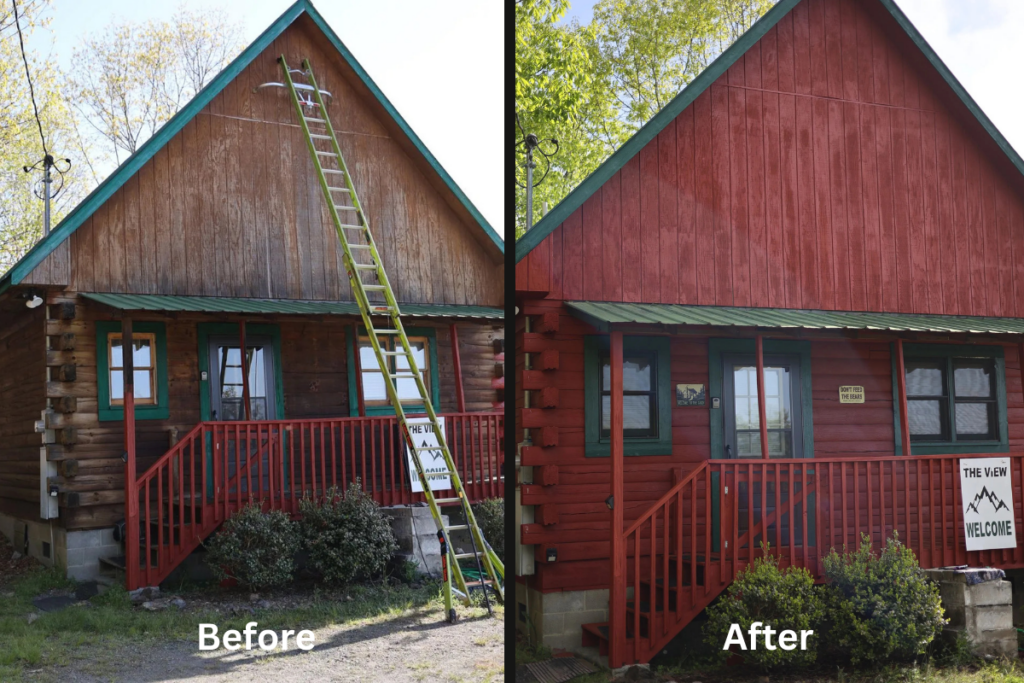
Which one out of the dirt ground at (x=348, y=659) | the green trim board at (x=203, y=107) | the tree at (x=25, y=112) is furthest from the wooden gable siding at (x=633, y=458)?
the tree at (x=25, y=112)

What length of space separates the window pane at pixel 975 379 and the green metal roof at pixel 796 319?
102 mm

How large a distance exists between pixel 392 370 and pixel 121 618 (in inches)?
54.0

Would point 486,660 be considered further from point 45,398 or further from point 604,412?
point 45,398

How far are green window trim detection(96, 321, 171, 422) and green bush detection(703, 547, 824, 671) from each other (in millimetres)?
2335

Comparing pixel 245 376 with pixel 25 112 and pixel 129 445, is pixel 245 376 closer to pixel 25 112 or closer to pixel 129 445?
pixel 129 445

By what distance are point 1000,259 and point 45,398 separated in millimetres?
4031

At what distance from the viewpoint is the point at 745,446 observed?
2.55 m

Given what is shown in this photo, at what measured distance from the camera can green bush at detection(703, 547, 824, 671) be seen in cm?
229

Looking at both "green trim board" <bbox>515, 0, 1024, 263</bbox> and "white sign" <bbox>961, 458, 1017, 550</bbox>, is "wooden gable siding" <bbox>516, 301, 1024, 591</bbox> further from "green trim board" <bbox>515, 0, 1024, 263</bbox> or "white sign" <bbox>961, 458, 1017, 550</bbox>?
"green trim board" <bbox>515, 0, 1024, 263</bbox>

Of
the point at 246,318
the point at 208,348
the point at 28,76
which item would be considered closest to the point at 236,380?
the point at 208,348

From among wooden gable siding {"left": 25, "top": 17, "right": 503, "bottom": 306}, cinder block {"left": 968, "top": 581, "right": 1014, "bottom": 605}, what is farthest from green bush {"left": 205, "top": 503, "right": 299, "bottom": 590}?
cinder block {"left": 968, "top": 581, "right": 1014, "bottom": 605}

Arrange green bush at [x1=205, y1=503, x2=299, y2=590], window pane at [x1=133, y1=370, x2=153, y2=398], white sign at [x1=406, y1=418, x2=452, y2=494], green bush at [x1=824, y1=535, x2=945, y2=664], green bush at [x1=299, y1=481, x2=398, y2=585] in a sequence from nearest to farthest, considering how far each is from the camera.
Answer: green bush at [x1=824, y1=535, x2=945, y2=664], green bush at [x1=205, y1=503, x2=299, y2=590], green bush at [x1=299, y1=481, x2=398, y2=585], white sign at [x1=406, y1=418, x2=452, y2=494], window pane at [x1=133, y1=370, x2=153, y2=398]

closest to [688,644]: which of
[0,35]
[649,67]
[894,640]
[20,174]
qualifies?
[894,640]

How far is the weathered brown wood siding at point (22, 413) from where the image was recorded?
4.02m
